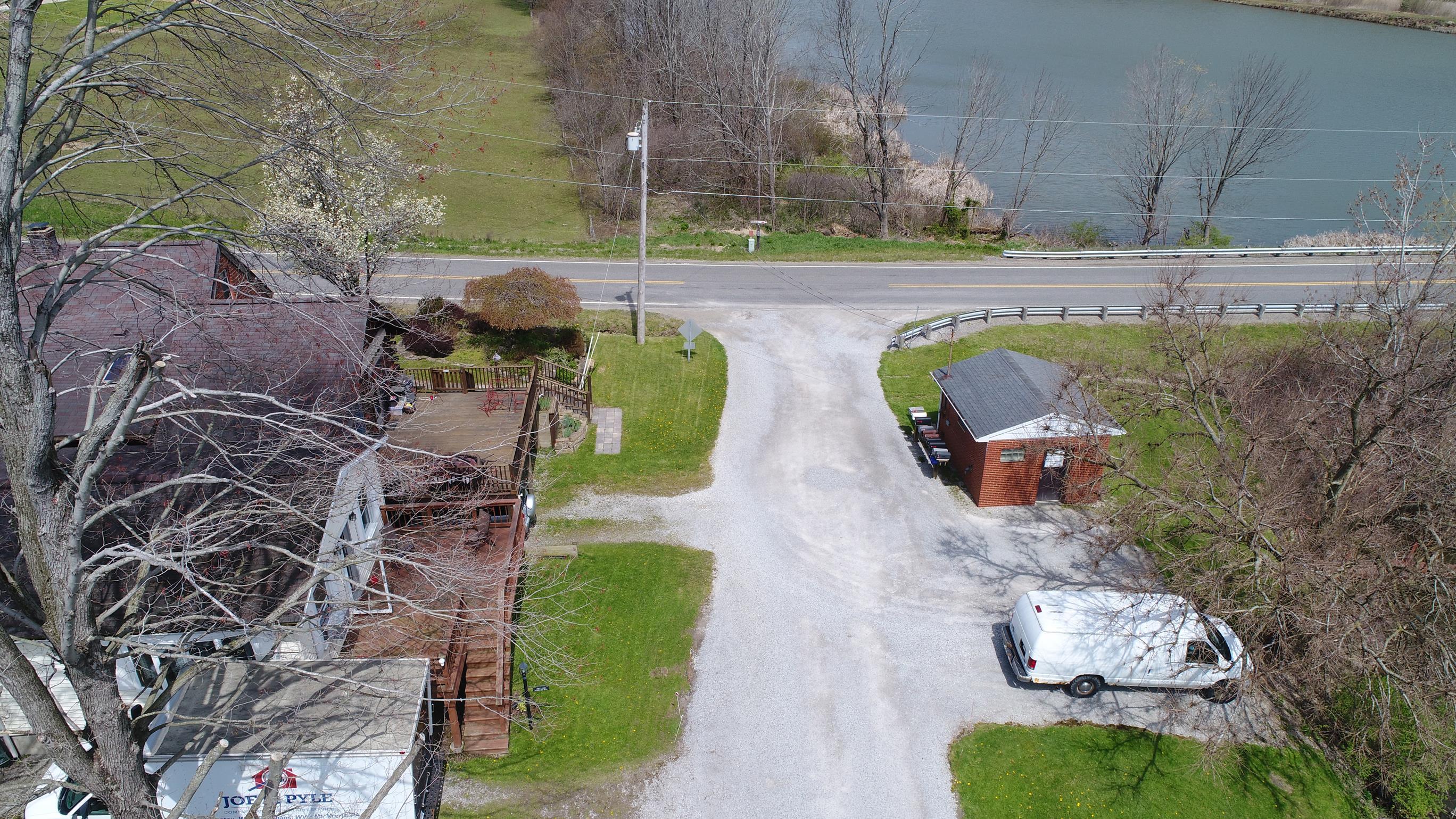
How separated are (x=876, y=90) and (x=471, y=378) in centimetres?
2915

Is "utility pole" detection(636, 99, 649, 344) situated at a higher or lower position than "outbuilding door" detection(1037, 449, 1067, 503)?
higher

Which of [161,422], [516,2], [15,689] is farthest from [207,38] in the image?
[516,2]

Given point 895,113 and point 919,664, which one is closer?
point 919,664

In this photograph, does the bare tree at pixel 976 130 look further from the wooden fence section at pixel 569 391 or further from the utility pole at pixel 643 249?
the wooden fence section at pixel 569 391

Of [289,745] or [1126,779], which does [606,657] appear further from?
[1126,779]

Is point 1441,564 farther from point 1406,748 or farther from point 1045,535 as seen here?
point 1045,535

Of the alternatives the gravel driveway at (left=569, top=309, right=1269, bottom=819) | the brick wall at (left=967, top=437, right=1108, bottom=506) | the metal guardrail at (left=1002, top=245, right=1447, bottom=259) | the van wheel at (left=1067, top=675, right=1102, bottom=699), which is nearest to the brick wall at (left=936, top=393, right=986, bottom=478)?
the brick wall at (left=967, top=437, right=1108, bottom=506)

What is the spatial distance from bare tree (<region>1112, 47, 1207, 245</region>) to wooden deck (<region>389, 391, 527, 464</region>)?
37.2m

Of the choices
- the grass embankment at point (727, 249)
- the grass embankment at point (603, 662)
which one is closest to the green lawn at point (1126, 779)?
the grass embankment at point (603, 662)

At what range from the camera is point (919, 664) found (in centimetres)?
1719

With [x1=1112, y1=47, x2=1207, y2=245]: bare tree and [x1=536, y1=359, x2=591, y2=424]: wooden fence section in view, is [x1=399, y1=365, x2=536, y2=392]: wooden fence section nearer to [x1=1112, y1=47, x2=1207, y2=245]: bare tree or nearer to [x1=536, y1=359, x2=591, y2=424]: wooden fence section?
[x1=536, y1=359, x2=591, y2=424]: wooden fence section

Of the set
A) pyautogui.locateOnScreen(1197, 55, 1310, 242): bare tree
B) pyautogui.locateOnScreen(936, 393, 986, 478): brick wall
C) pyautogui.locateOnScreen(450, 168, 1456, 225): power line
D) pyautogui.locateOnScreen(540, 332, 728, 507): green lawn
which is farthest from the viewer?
pyautogui.locateOnScreen(450, 168, 1456, 225): power line

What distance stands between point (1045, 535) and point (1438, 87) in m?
61.2

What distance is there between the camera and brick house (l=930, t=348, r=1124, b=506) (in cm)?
2073
